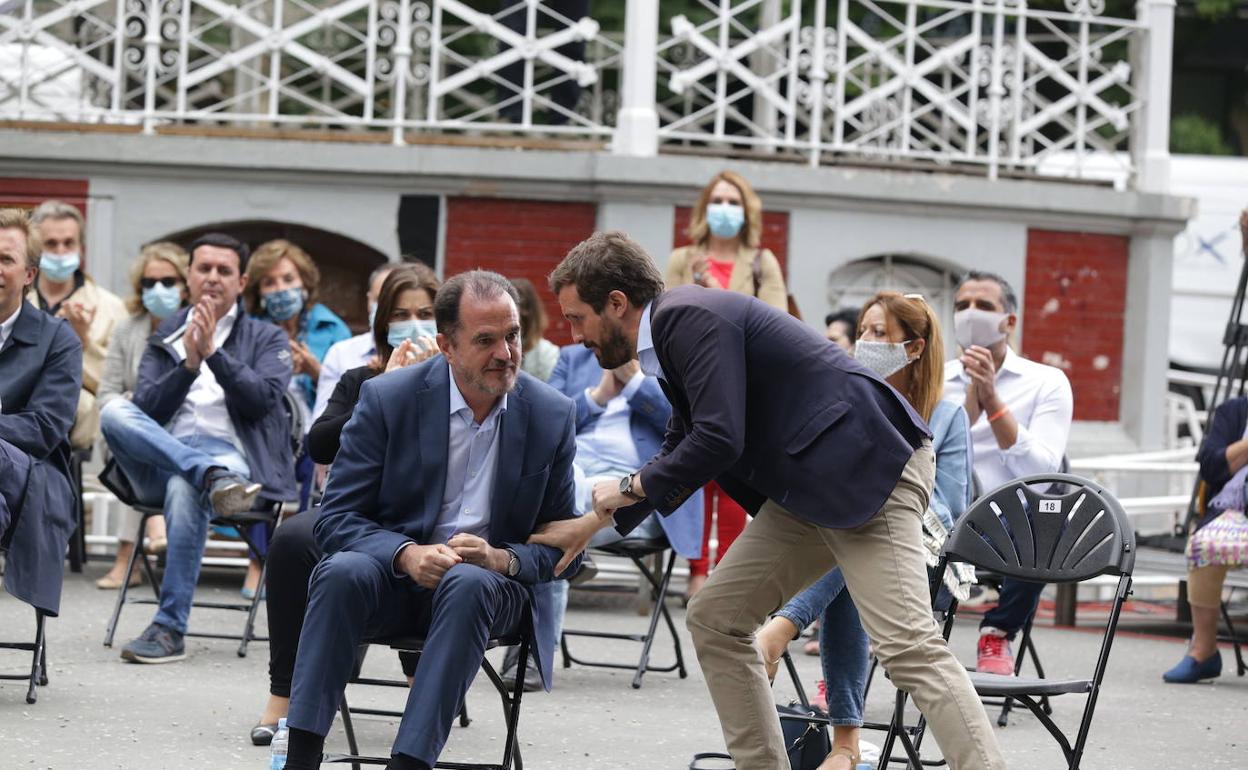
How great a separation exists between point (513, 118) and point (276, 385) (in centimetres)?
392

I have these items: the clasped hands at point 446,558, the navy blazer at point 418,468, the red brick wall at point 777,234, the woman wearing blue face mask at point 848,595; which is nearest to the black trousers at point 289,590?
the navy blazer at point 418,468

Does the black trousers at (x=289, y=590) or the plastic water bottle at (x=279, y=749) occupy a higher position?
the black trousers at (x=289, y=590)

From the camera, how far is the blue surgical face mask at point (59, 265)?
9.30 metres

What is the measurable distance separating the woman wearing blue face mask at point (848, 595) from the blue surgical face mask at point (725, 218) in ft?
11.0

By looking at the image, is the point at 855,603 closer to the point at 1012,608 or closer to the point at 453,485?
the point at 453,485

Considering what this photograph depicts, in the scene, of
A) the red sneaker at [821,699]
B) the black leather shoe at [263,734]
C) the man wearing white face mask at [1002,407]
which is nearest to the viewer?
the black leather shoe at [263,734]

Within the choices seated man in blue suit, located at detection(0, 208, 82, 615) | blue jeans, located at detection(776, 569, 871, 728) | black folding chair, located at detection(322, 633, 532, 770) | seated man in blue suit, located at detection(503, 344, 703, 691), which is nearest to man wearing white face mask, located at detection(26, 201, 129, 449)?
seated man in blue suit, located at detection(0, 208, 82, 615)

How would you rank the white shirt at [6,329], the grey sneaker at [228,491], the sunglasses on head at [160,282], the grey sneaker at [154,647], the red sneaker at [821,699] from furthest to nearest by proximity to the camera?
the sunglasses on head at [160,282], the grey sneaker at [228,491], the grey sneaker at [154,647], the white shirt at [6,329], the red sneaker at [821,699]

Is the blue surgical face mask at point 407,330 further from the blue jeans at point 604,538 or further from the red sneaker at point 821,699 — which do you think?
the red sneaker at point 821,699

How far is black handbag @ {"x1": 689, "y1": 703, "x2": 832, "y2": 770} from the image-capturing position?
6.10 m

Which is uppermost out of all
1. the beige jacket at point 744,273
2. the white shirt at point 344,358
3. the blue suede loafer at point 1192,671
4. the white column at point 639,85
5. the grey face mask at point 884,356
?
the white column at point 639,85

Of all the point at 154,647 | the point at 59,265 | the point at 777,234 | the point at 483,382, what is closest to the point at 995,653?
the point at 483,382

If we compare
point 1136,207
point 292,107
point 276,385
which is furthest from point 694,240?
point 292,107

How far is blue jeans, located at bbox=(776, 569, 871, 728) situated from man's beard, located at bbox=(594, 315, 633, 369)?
44.3 inches
